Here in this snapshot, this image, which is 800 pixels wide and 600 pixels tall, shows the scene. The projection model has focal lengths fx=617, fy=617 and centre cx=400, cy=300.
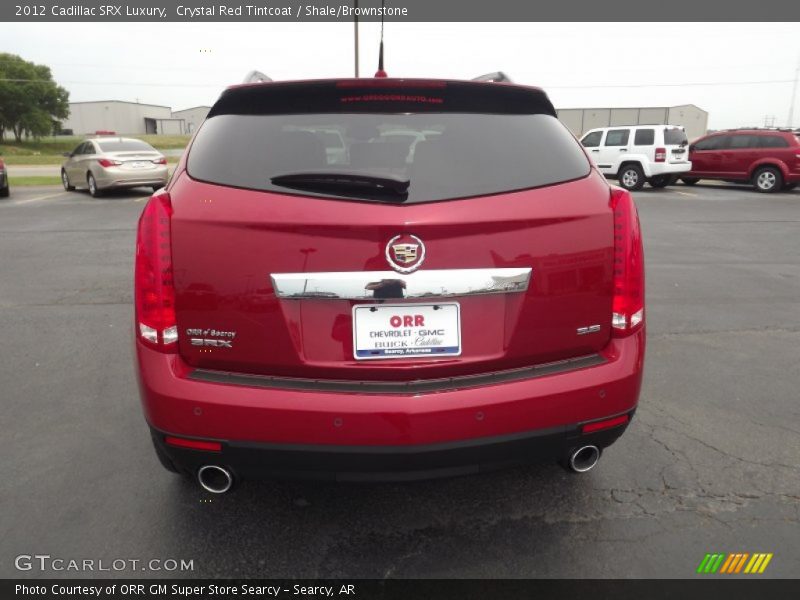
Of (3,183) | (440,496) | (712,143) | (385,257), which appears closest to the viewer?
(385,257)

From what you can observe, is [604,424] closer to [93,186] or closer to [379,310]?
[379,310]

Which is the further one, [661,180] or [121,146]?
[661,180]

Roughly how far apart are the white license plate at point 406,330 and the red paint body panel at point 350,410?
15 cm

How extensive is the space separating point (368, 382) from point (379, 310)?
25 centimetres

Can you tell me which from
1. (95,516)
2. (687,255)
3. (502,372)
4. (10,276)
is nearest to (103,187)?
(10,276)

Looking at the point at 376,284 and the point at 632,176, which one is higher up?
the point at 376,284

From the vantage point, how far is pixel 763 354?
4594 millimetres

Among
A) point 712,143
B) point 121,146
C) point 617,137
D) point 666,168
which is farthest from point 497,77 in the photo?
point 712,143

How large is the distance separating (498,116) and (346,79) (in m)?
0.61

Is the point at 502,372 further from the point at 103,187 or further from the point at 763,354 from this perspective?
the point at 103,187

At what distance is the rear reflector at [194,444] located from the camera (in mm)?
2096

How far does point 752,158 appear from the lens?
1847cm

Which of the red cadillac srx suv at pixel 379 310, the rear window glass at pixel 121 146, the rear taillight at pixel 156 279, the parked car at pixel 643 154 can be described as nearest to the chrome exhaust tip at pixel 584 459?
the red cadillac srx suv at pixel 379 310

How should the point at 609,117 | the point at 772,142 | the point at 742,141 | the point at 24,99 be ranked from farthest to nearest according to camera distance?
the point at 24,99
the point at 609,117
the point at 742,141
the point at 772,142
